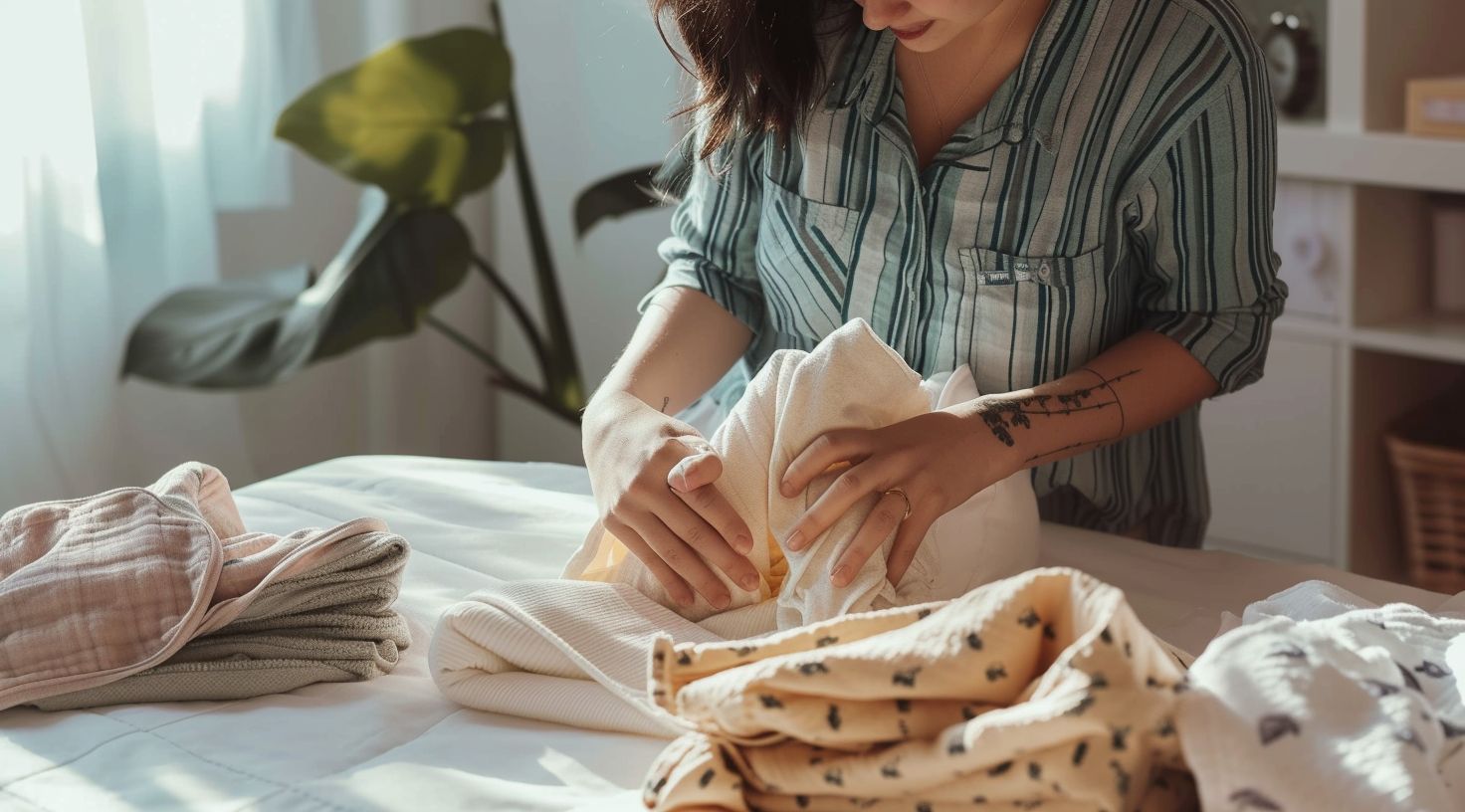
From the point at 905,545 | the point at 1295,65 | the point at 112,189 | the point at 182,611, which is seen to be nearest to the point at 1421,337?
the point at 1295,65

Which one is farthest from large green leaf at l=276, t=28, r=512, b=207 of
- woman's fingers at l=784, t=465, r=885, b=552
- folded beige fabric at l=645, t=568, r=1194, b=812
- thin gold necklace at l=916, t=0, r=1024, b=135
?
folded beige fabric at l=645, t=568, r=1194, b=812

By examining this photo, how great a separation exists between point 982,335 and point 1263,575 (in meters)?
0.30

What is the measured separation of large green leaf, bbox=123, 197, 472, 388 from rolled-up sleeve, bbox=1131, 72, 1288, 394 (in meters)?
1.21

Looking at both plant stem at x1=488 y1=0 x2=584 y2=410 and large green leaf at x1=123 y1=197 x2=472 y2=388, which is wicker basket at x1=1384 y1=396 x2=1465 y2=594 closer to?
plant stem at x1=488 y1=0 x2=584 y2=410

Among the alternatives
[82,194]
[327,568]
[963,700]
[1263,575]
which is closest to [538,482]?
[327,568]

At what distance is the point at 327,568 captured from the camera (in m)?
1.05

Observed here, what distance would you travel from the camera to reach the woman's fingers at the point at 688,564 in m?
1.07

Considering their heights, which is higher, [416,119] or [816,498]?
[416,119]

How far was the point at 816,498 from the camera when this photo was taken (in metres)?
1.06

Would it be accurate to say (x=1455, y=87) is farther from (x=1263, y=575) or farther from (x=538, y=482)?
(x=538, y=482)

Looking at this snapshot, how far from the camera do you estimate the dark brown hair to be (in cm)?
131

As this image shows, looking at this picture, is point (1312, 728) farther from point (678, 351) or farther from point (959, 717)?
point (678, 351)

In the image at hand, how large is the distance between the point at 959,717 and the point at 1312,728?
0.52ft

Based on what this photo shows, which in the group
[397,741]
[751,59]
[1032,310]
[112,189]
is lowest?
[397,741]
